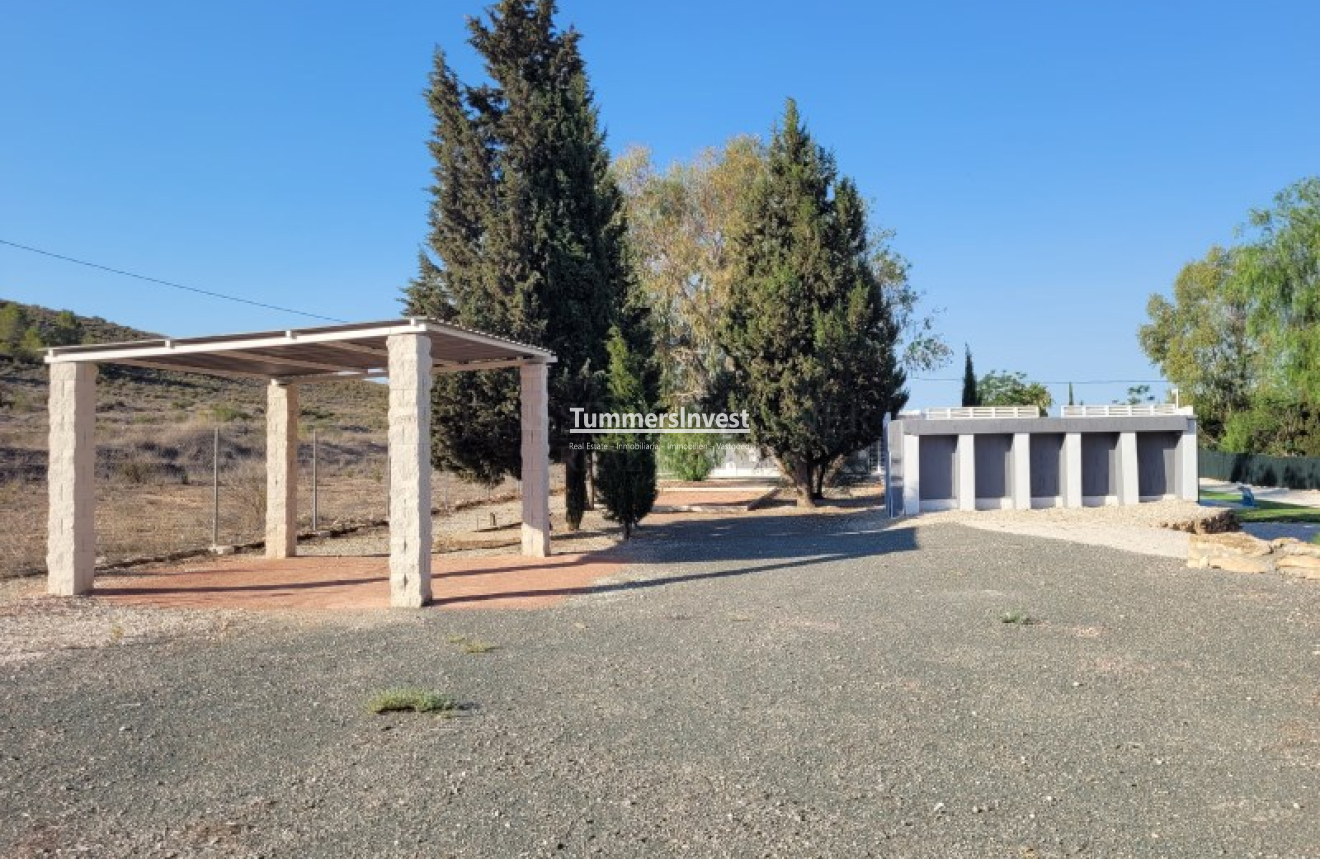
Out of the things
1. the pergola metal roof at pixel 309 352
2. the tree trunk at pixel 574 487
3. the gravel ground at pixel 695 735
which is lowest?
the gravel ground at pixel 695 735

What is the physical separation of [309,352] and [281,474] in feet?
13.8

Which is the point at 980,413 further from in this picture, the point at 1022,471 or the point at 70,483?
the point at 70,483

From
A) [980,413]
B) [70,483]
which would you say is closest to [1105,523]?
[980,413]

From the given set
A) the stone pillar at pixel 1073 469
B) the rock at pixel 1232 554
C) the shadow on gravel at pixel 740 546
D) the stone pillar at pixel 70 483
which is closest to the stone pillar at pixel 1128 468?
the stone pillar at pixel 1073 469

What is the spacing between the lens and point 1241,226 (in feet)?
107

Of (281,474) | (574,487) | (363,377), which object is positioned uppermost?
(363,377)

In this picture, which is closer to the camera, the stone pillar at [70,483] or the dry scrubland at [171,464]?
the stone pillar at [70,483]

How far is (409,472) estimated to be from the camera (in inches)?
420

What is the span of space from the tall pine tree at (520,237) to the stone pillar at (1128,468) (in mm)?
14469

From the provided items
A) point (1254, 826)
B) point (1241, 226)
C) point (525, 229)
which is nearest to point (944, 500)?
point (525, 229)

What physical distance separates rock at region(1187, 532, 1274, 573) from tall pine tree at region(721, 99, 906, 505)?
12242 mm

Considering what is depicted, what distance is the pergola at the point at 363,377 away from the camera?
10.7 m

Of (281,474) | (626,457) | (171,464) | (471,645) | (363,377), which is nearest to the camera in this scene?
(471,645)

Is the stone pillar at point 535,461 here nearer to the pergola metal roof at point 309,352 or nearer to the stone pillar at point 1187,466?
the pergola metal roof at point 309,352
